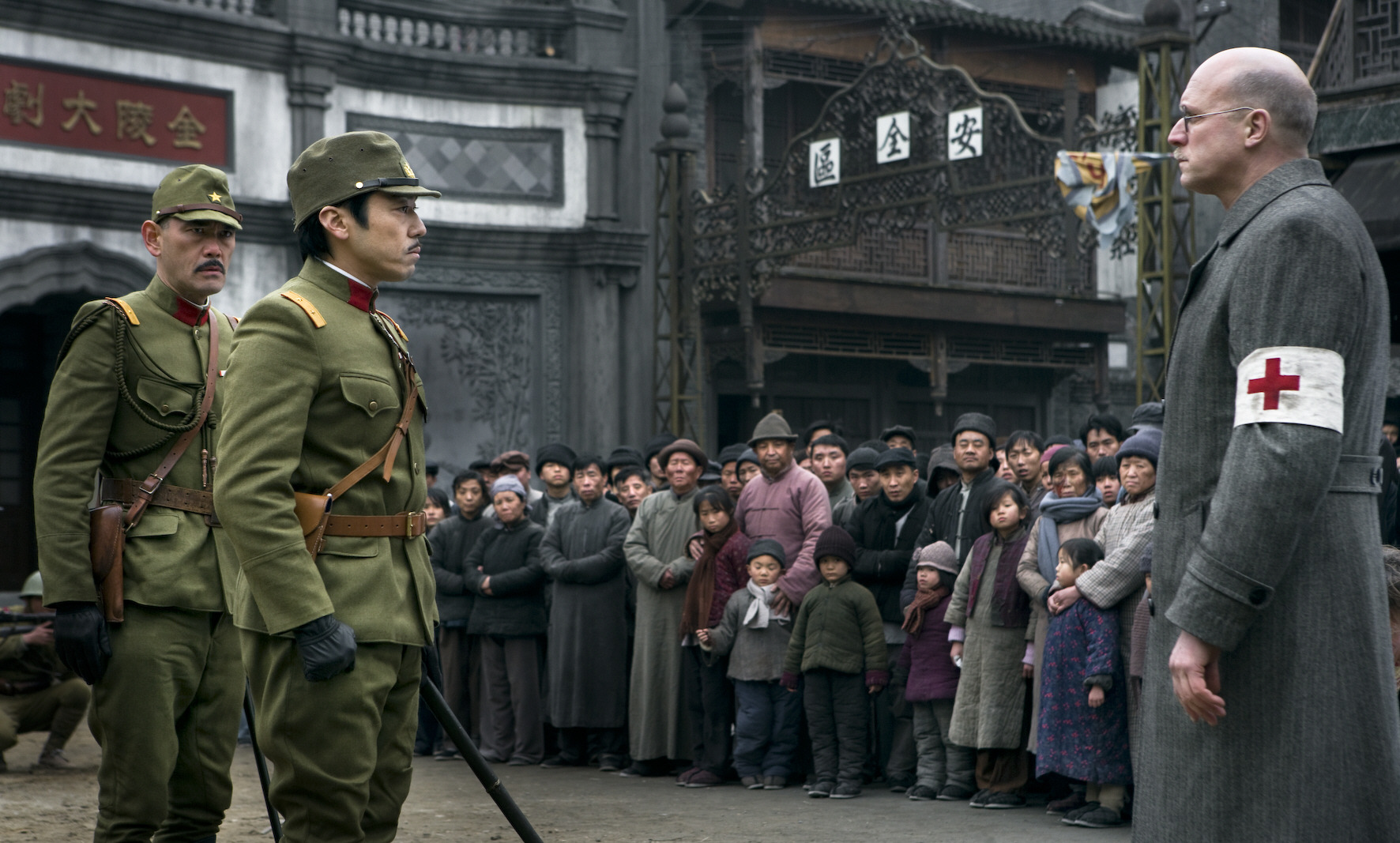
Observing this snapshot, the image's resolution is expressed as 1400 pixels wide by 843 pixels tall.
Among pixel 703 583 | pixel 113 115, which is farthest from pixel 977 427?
pixel 113 115

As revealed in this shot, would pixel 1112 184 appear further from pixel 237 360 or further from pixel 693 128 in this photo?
pixel 237 360

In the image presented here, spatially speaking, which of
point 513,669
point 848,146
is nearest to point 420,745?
point 513,669

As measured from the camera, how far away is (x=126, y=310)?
179 inches

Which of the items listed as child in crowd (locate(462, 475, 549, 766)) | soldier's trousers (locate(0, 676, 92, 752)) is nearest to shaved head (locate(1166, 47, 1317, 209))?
child in crowd (locate(462, 475, 549, 766))

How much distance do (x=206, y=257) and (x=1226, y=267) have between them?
9.74 feet

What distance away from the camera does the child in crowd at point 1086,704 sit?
6.86 meters

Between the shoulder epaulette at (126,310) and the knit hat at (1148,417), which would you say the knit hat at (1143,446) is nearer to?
the knit hat at (1148,417)

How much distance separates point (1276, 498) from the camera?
265 cm

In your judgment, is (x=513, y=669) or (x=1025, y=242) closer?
(x=513, y=669)

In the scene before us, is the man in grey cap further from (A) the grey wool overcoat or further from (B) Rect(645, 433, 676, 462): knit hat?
(A) the grey wool overcoat

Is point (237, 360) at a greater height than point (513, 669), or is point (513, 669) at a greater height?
point (237, 360)

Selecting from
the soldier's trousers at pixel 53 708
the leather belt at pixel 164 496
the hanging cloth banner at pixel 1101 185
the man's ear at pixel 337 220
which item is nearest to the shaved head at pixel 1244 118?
the man's ear at pixel 337 220

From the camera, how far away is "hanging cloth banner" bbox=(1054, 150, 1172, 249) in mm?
11047

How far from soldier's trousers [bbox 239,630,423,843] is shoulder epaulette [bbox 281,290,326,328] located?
0.69m
